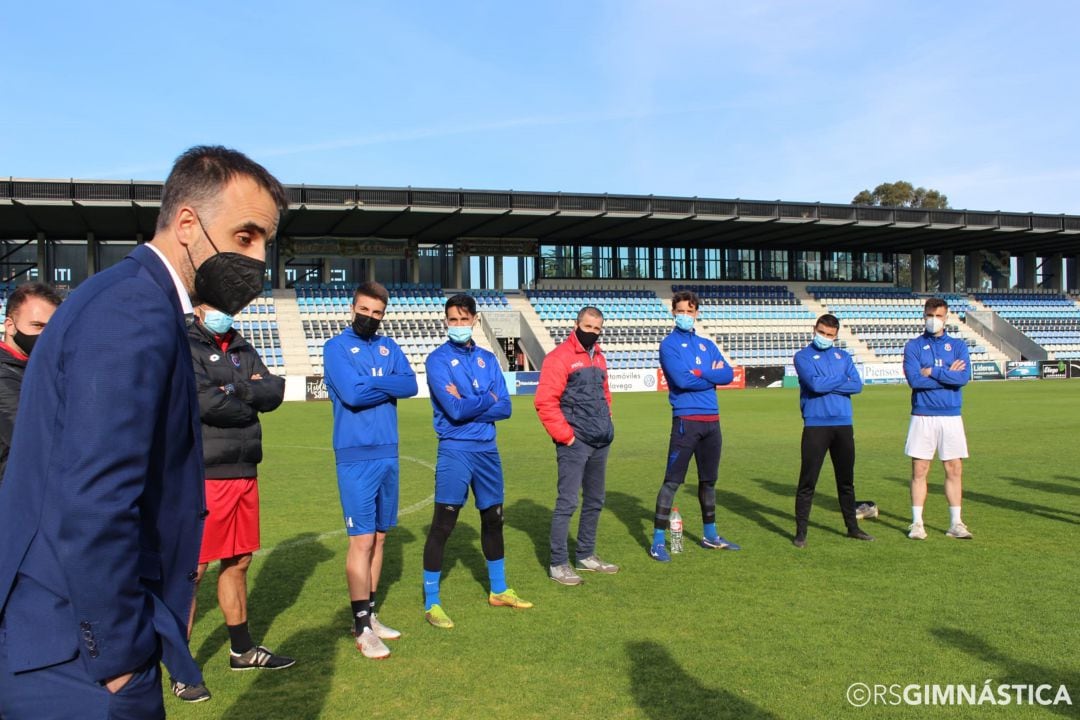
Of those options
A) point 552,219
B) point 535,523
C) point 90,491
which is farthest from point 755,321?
point 90,491

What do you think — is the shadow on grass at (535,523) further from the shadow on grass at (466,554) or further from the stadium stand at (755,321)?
the stadium stand at (755,321)

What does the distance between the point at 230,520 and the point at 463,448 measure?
5.25 feet

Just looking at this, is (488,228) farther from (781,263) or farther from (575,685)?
(575,685)

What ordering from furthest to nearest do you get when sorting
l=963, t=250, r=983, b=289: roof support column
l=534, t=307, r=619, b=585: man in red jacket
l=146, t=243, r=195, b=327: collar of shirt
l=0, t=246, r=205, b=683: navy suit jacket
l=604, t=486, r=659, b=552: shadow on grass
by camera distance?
l=963, t=250, r=983, b=289: roof support column, l=604, t=486, r=659, b=552: shadow on grass, l=534, t=307, r=619, b=585: man in red jacket, l=146, t=243, r=195, b=327: collar of shirt, l=0, t=246, r=205, b=683: navy suit jacket

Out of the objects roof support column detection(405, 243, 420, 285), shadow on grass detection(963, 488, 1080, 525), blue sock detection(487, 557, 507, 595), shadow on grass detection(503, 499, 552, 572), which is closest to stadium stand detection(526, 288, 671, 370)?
roof support column detection(405, 243, 420, 285)

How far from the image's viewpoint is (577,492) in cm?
662

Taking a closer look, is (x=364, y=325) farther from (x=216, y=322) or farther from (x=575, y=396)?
(x=575, y=396)

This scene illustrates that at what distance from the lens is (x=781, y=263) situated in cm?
4828

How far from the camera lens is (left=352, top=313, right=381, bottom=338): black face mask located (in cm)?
524

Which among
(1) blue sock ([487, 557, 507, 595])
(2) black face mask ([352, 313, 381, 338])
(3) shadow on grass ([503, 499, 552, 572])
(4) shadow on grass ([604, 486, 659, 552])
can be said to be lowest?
(4) shadow on grass ([604, 486, 659, 552])

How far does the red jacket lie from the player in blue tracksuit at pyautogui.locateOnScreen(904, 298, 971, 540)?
10.5 ft

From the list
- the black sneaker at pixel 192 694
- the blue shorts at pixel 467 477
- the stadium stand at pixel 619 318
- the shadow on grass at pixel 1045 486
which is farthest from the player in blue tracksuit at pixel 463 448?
the stadium stand at pixel 619 318

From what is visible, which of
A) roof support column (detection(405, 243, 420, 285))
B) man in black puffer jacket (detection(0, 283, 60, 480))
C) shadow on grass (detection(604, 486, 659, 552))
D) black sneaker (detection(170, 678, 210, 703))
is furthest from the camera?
roof support column (detection(405, 243, 420, 285))

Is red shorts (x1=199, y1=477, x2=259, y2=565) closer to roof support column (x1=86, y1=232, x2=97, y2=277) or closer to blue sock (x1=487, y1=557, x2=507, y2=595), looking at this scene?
blue sock (x1=487, y1=557, x2=507, y2=595)
